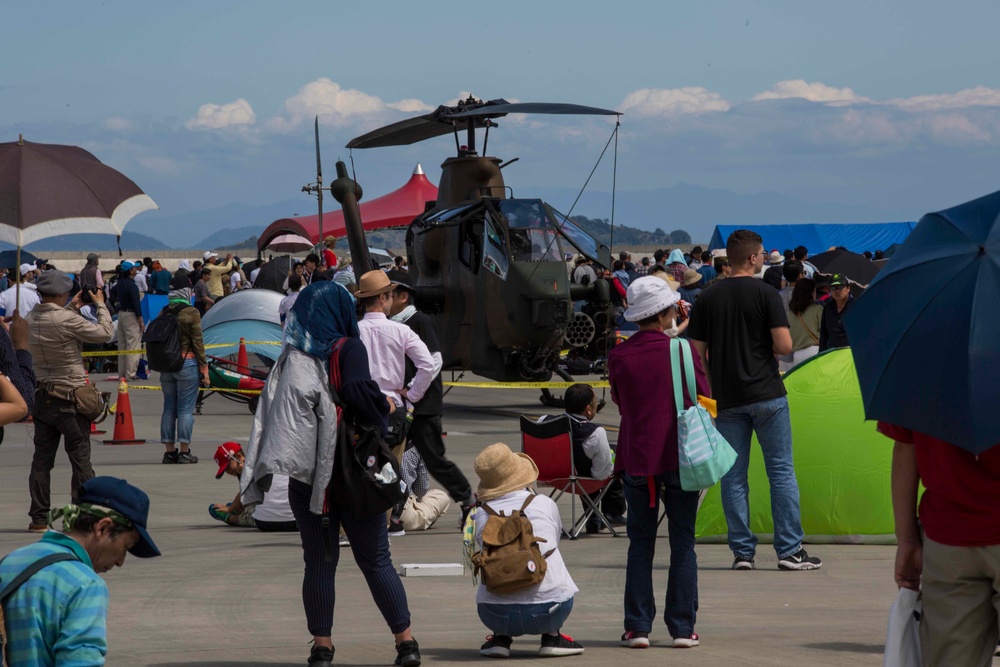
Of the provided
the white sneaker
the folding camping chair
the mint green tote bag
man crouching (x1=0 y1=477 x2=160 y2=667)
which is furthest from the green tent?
man crouching (x1=0 y1=477 x2=160 y2=667)

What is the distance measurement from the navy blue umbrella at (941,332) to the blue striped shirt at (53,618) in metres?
2.42

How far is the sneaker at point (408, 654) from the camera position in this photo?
21.1 feet

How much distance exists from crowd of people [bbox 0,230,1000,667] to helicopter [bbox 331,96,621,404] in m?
5.89

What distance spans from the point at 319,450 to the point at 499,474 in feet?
2.97

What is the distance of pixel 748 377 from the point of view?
8.66 metres

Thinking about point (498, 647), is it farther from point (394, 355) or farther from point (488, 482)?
point (394, 355)

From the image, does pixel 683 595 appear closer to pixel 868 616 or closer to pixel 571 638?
pixel 571 638

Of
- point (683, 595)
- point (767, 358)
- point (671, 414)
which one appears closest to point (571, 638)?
point (683, 595)

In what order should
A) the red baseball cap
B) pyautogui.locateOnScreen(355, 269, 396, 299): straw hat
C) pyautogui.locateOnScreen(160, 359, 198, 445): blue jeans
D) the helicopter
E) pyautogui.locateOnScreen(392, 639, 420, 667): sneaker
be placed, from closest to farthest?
pyautogui.locateOnScreen(392, 639, 420, 667): sneaker < pyautogui.locateOnScreen(355, 269, 396, 299): straw hat < the red baseball cap < pyautogui.locateOnScreen(160, 359, 198, 445): blue jeans < the helicopter

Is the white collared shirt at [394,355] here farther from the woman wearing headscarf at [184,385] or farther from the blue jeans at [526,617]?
the woman wearing headscarf at [184,385]

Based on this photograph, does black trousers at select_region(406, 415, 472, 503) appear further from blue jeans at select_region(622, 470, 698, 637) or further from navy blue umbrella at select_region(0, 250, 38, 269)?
navy blue umbrella at select_region(0, 250, 38, 269)

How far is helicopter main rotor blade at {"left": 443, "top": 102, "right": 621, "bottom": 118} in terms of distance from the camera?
1733cm

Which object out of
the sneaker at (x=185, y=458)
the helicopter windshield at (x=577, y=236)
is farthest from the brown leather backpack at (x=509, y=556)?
the helicopter windshield at (x=577, y=236)

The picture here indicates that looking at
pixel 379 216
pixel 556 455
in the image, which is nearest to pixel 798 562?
pixel 556 455
